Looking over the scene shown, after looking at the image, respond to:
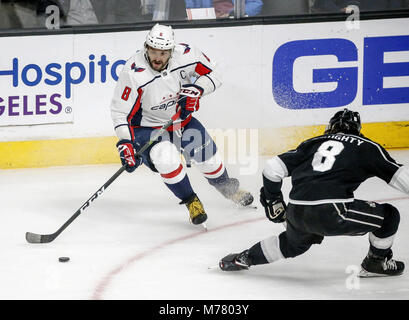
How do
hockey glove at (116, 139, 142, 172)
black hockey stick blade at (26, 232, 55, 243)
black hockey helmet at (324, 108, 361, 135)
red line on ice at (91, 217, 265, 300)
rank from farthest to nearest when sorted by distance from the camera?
hockey glove at (116, 139, 142, 172) < black hockey stick blade at (26, 232, 55, 243) < red line on ice at (91, 217, 265, 300) < black hockey helmet at (324, 108, 361, 135)

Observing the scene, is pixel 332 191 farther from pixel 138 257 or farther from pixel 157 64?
pixel 157 64

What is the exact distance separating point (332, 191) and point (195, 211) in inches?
54.6

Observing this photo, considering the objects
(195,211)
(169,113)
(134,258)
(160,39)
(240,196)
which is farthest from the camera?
(240,196)

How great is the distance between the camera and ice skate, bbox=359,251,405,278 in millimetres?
4227

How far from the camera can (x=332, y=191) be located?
399 centimetres

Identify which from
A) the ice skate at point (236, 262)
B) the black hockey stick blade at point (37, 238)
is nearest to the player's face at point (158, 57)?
the black hockey stick blade at point (37, 238)

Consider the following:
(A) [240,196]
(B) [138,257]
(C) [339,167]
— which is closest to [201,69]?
(A) [240,196]

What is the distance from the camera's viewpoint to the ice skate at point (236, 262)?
14.1ft

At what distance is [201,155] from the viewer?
5.54 m

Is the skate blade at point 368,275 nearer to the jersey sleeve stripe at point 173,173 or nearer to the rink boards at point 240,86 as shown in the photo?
the jersey sleeve stripe at point 173,173

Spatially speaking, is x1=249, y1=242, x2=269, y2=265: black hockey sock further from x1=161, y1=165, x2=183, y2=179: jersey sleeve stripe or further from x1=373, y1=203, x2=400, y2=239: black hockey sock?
x1=161, y1=165, x2=183, y2=179: jersey sleeve stripe

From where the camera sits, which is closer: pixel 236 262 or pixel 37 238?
pixel 236 262

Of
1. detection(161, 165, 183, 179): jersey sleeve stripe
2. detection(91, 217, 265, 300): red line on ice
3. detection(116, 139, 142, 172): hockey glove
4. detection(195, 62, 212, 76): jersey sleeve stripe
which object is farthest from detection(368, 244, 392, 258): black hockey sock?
detection(195, 62, 212, 76): jersey sleeve stripe
